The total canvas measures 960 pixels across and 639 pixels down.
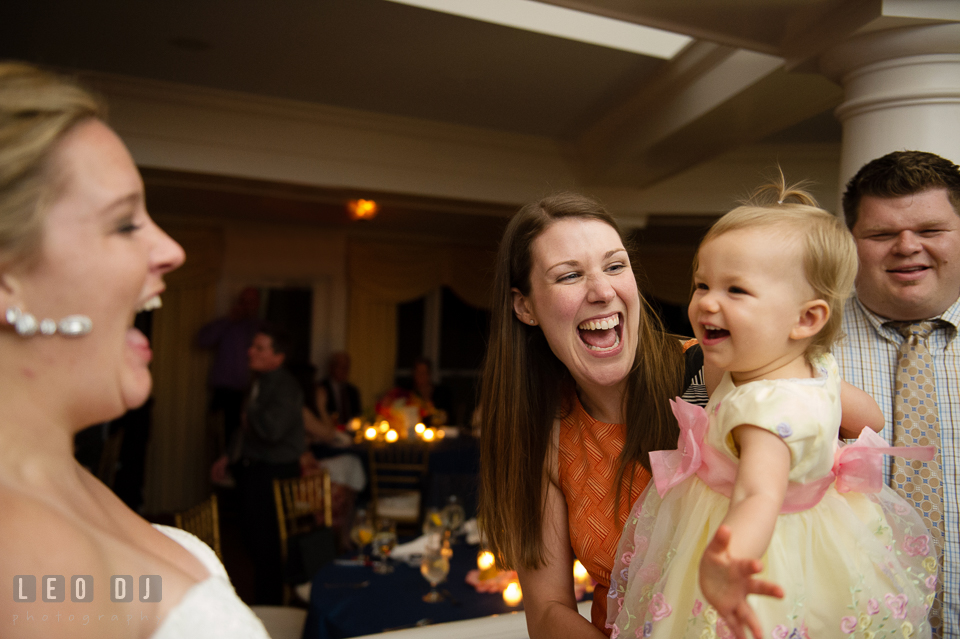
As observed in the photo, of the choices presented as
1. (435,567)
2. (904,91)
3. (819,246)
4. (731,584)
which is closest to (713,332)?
(819,246)

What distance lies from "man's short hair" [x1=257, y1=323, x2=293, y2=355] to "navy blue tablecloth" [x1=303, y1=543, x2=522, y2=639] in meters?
2.27

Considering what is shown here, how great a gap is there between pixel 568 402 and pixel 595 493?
0.26 meters

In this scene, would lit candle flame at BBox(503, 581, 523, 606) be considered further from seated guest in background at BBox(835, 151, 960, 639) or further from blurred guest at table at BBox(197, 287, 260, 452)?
blurred guest at table at BBox(197, 287, 260, 452)

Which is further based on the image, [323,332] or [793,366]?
[323,332]

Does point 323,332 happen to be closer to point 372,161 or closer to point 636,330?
point 372,161

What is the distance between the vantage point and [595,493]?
1.48 meters

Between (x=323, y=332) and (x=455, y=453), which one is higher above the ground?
(x=323, y=332)

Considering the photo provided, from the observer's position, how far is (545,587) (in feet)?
4.93

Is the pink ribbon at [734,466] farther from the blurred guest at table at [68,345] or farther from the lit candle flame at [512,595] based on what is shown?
the lit candle flame at [512,595]

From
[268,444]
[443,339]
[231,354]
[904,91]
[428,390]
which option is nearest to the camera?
[904,91]

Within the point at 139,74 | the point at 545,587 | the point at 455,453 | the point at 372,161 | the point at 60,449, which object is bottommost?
the point at 455,453

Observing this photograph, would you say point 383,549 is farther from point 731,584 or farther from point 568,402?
point 731,584

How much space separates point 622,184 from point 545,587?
5.26 meters

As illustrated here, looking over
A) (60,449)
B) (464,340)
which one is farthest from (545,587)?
(464,340)
